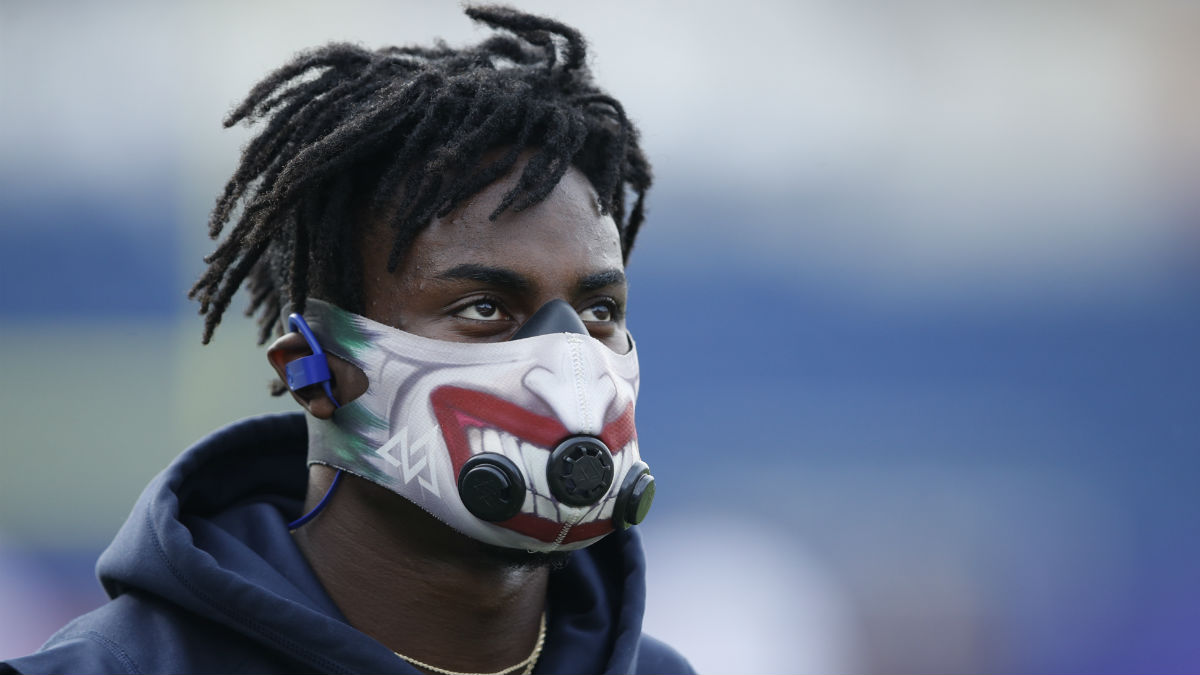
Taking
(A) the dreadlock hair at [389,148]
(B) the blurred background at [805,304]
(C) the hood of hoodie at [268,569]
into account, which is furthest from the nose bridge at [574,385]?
(B) the blurred background at [805,304]

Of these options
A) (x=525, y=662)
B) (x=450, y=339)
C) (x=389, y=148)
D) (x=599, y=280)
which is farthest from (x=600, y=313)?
(x=525, y=662)

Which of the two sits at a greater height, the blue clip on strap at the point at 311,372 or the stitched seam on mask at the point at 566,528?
the blue clip on strap at the point at 311,372

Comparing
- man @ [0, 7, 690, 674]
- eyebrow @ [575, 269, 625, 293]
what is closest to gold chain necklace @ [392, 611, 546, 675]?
man @ [0, 7, 690, 674]

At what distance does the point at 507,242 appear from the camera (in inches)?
108

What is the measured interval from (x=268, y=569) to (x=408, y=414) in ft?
1.44

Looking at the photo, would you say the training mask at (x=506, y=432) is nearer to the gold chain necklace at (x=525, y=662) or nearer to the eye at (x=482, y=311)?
the eye at (x=482, y=311)

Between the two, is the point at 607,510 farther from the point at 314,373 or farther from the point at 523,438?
the point at 314,373

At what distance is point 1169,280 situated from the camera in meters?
8.33

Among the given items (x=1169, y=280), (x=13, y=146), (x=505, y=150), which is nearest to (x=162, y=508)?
(x=505, y=150)

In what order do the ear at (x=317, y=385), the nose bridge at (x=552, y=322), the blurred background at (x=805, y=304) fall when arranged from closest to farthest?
the nose bridge at (x=552, y=322)
the ear at (x=317, y=385)
the blurred background at (x=805, y=304)

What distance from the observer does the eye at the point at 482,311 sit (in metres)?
2.73

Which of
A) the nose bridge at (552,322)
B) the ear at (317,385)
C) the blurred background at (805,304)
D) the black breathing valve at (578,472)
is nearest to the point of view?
the black breathing valve at (578,472)

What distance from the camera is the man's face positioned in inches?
Answer: 107

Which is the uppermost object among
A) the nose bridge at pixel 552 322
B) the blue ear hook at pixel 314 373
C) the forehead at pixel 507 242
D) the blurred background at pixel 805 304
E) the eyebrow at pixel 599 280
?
the forehead at pixel 507 242
